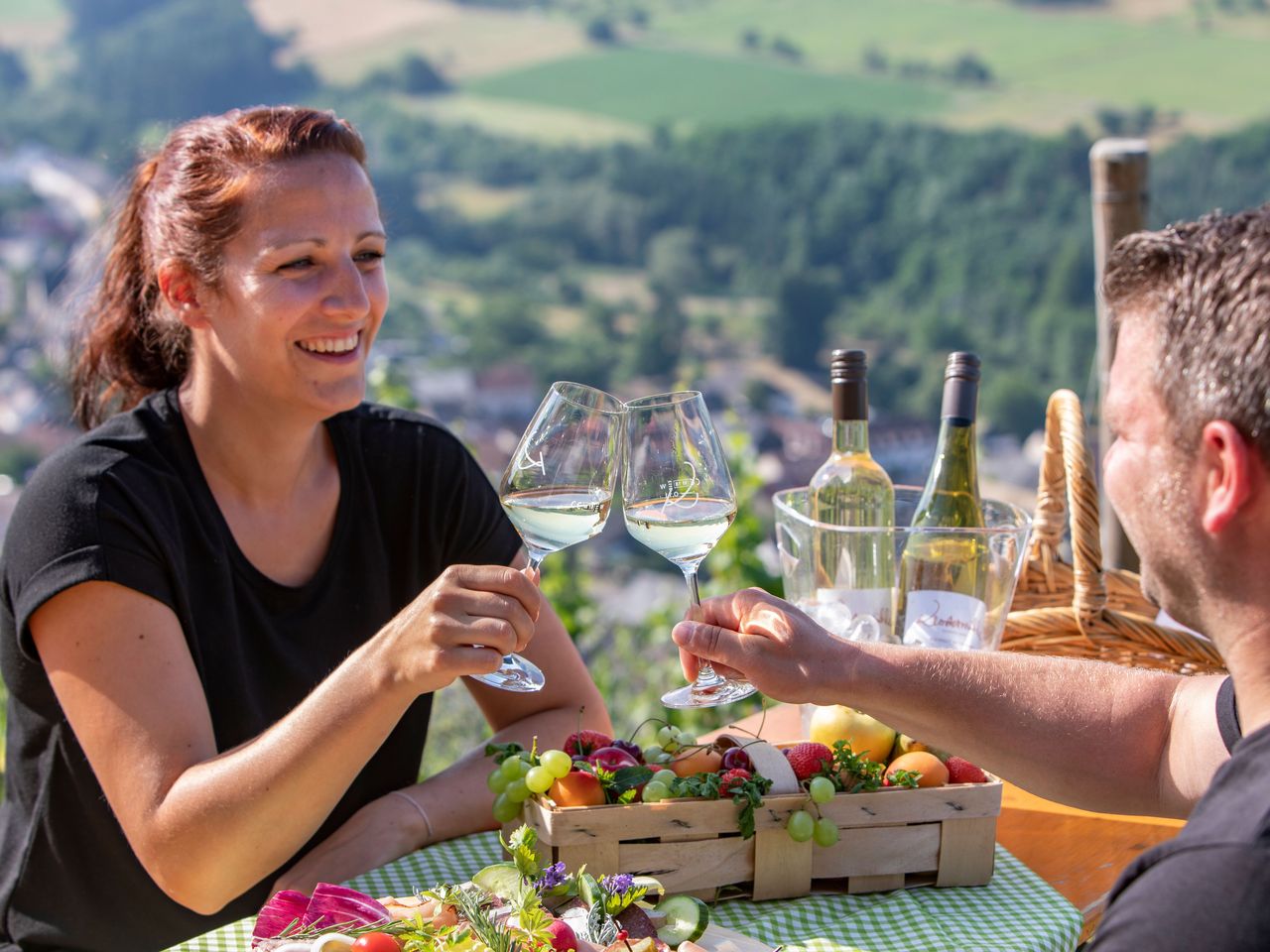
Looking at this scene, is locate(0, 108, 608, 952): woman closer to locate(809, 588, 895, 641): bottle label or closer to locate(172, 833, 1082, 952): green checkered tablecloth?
locate(172, 833, 1082, 952): green checkered tablecloth

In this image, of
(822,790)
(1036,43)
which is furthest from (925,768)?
(1036,43)

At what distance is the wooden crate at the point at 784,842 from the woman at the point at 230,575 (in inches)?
11.1

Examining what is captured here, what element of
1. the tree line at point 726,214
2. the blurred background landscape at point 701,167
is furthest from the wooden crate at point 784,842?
the tree line at point 726,214

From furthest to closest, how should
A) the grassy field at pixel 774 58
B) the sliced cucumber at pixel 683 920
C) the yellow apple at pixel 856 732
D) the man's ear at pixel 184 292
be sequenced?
1. the grassy field at pixel 774 58
2. the man's ear at pixel 184 292
3. the yellow apple at pixel 856 732
4. the sliced cucumber at pixel 683 920

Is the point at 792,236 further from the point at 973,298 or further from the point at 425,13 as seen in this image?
the point at 425,13

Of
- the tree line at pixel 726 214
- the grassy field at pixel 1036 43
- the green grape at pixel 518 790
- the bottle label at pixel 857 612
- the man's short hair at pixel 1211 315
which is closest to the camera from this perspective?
the man's short hair at pixel 1211 315

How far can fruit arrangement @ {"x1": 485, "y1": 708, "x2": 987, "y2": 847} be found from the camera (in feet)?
5.01

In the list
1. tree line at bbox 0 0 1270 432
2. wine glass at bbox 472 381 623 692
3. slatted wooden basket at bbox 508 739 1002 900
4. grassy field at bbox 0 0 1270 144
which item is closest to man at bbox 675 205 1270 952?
slatted wooden basket at bbox 508 739 1002 900

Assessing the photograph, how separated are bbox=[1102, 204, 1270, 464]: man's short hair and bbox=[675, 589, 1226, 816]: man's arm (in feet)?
2.04

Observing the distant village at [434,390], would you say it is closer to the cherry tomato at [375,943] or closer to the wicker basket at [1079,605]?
the wicker basket at [1079,605]

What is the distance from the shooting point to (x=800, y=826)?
A: 153cm

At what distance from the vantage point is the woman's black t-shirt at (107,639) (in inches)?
74.5

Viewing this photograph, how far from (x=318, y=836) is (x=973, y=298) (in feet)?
69.9

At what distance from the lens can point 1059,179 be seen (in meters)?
23.4
